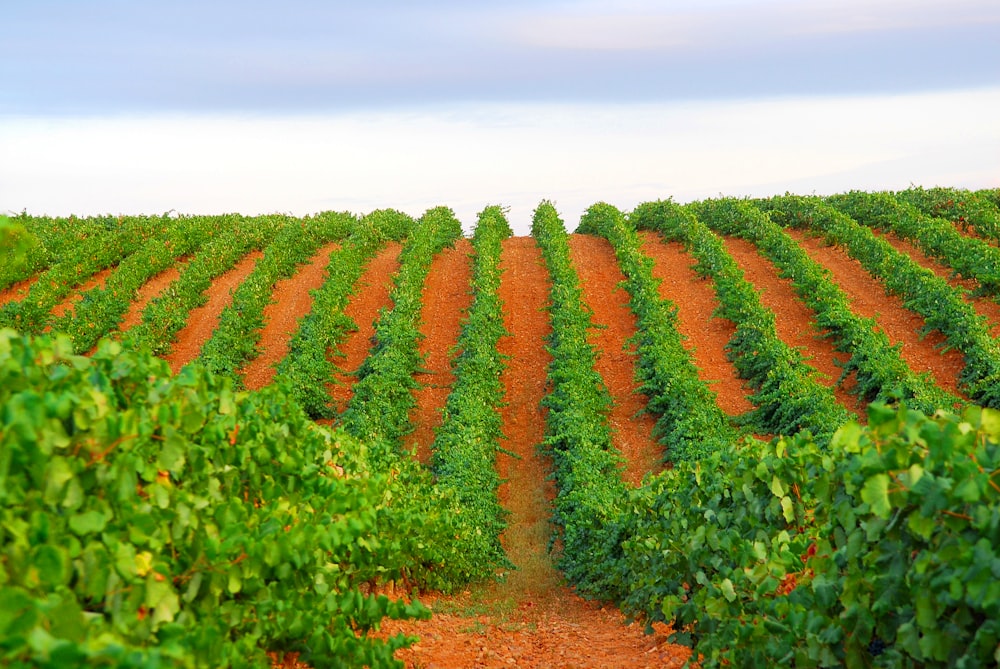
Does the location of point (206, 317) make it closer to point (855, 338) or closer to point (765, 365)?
point (765, 365)

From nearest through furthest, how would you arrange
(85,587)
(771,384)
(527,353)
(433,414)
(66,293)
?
1. (85,587)
2. (771,384)
3. (433,414)
4. (527,353)
5. (66,293)

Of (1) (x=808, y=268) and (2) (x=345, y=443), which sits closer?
(2) (x=345, y=443)

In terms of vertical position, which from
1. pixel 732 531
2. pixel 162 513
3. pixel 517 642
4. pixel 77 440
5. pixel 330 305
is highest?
pixel 330 305

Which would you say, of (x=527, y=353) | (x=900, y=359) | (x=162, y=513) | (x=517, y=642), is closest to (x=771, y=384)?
(x=900, y=359)

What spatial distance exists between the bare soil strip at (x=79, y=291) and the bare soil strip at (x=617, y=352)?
1302 cm

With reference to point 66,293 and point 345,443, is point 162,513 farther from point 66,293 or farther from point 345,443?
Result: point 66,293

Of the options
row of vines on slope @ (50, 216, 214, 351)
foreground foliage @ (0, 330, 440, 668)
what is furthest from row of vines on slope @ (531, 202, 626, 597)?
row of vines on slope @ (50, 216, 214, 351)

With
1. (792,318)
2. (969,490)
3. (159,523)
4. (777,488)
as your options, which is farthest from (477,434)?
(969,490)

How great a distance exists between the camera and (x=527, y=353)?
21.9m

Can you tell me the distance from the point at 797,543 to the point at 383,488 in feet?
13.4

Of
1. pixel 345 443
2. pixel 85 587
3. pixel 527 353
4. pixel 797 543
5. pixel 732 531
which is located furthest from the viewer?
pixel 527 353

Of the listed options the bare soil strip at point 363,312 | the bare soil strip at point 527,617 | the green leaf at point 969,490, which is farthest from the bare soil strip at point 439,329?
the green leaf at point 969,490

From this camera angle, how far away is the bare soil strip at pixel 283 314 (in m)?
21.3

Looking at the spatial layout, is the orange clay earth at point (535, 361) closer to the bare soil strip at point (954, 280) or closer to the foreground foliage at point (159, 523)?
the bare soil strip at point (954, 280)
